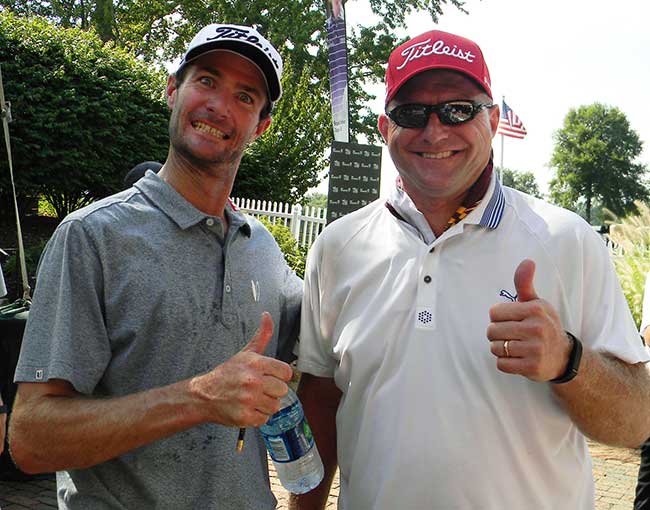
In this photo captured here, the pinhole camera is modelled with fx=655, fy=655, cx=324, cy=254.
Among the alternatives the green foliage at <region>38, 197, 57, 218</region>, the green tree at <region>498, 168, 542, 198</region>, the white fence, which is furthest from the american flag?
the green tree at <region>498, 168, 542, 198</region>

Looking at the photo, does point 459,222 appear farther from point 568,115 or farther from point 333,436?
point 568,115

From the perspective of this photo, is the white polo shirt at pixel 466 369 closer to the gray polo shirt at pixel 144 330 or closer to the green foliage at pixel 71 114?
the gray polo shirt at pixel 144 330

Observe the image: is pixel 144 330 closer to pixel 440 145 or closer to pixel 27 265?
pixel 440 145

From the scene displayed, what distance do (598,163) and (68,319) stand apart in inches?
3183

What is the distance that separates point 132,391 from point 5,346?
372 cm

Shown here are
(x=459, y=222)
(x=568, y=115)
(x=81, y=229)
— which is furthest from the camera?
(x=568, y=115)

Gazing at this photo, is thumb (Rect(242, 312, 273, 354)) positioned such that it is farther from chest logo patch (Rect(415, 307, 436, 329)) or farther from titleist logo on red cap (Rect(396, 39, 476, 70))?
titleist logo on red cap (Rect(396, 39, 476, 70))

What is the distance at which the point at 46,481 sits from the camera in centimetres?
557

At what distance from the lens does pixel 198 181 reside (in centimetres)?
240

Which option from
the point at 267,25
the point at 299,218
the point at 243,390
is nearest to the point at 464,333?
the point at 243,390

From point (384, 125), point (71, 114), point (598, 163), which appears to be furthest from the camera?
point (598, 163)

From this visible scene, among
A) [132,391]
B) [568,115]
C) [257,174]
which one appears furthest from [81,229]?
[568,115]

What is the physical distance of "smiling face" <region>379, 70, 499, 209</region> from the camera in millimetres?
2400

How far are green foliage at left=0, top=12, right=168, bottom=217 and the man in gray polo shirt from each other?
13.6 meters
